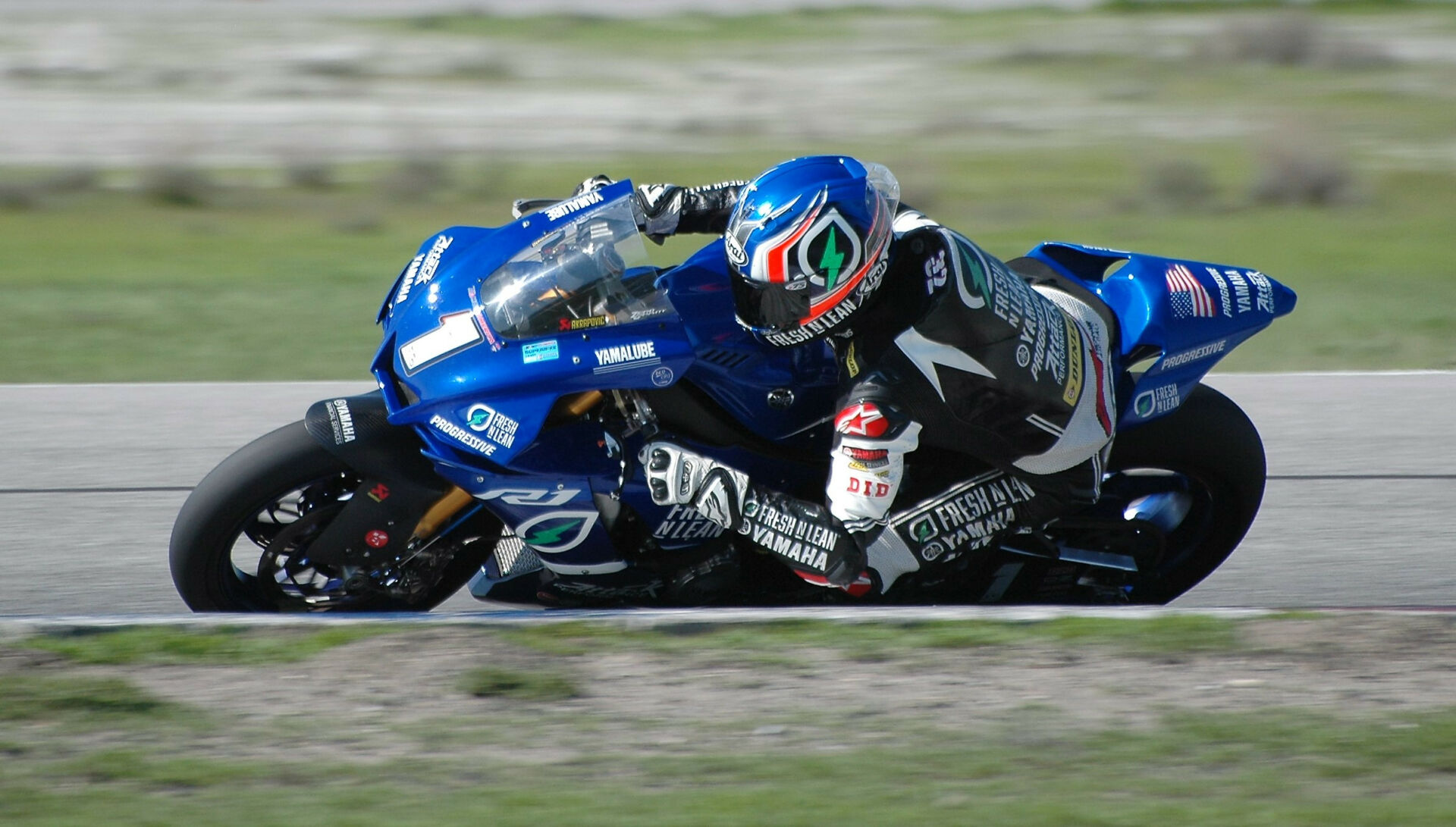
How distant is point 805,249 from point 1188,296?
1435 millimetres

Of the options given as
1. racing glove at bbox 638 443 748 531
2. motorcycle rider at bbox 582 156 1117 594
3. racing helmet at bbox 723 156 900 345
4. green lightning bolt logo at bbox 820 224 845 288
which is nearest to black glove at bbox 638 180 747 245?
motorcycle rider at bbox 582 156 1117 594

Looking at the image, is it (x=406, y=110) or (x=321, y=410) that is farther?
(x=406, y=110)

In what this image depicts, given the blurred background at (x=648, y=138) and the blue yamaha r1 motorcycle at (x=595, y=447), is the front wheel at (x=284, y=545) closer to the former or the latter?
the blue yamaha r1 motorcycle at (x=595, y=447)

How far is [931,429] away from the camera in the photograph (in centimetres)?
403

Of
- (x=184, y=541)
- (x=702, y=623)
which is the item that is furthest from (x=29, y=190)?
(x=702, y=623)

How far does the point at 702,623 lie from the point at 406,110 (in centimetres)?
1406

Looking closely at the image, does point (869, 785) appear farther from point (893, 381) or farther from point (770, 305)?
point (770, 305)

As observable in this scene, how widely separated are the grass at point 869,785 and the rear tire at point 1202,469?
41.0 inches

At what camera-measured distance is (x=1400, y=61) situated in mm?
19016

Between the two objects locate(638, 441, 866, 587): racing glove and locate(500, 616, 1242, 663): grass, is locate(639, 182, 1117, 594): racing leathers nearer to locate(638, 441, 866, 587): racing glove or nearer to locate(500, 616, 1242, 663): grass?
locate(638, 441, 866, 587): racing glove

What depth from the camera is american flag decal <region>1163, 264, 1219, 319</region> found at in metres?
4.49

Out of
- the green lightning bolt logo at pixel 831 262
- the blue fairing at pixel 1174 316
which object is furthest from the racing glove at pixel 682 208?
the blue fairing at pixel 1174 316

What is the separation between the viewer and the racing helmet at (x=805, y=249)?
3.75 metres

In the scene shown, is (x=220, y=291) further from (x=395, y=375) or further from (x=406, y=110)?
(x=406, y=110)
